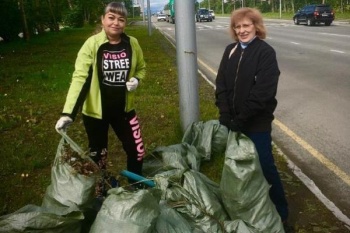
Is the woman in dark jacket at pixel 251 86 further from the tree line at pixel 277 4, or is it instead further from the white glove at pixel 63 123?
the tree line at pixel 277 4

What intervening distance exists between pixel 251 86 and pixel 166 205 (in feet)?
3.35

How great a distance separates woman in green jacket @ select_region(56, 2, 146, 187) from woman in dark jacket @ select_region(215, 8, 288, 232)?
0.75 m

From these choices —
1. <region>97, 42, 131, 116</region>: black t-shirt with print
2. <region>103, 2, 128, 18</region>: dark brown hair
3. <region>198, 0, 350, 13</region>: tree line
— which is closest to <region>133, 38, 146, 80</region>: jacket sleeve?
<region>97, 42, 131, 116</region>: black t-shirt with print

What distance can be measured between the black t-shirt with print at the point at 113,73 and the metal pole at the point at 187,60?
1705 mm

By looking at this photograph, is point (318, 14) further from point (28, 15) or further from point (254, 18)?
point (254, 18)

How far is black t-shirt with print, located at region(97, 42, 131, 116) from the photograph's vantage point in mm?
3389

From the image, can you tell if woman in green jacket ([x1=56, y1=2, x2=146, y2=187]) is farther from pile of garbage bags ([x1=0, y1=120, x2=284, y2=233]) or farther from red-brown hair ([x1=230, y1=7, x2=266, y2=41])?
red-brown hair ([x1=230, y1=7, x2=266, y2=41])

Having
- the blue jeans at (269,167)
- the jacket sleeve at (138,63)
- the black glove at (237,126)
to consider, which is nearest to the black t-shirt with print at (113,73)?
the jacket sleeve at (138,63)

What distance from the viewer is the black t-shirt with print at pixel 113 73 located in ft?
11.1

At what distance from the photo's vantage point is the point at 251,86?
3.10m

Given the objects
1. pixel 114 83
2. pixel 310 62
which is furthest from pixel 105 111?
pixel 310 62

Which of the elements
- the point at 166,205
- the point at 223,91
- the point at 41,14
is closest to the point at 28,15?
the point at 41,14

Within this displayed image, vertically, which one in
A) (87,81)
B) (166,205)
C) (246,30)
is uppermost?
(246,30)

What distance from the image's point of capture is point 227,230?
2.80 m
